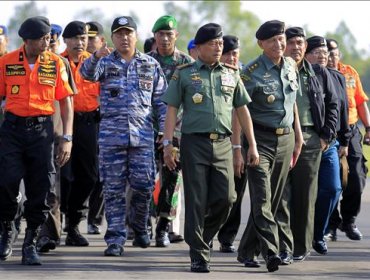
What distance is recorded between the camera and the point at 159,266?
41.8ft

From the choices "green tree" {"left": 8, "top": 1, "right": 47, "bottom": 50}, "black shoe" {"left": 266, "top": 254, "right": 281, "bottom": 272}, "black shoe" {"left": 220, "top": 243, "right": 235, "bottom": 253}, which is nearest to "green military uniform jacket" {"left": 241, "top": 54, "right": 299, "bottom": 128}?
"black shoe" {"left": 266, "top": 254, "right": 281, "bottom": 272}

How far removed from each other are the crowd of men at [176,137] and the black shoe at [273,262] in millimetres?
12

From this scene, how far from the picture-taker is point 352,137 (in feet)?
52.3

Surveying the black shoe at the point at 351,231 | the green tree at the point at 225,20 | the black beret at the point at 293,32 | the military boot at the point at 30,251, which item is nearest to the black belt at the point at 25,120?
the military boot at the point at 30,251

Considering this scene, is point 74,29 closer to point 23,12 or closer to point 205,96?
point 205,96

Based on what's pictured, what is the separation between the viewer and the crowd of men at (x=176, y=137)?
40.6 feet

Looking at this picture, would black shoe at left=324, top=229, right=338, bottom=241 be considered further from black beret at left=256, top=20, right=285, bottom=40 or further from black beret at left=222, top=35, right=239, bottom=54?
black beret at left=256, top=20, right=285, bottom=40

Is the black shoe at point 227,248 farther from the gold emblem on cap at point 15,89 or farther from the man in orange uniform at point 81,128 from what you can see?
the gold emblem on cap at point 15,89

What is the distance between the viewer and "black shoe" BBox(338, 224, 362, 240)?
52.1 feet

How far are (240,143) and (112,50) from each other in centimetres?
187

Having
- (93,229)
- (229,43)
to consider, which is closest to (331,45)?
(229,43)

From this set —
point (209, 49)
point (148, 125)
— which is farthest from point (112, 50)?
point (209, 49)

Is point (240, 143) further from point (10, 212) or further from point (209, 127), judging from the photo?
point (10, 212)

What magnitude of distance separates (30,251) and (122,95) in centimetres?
187
